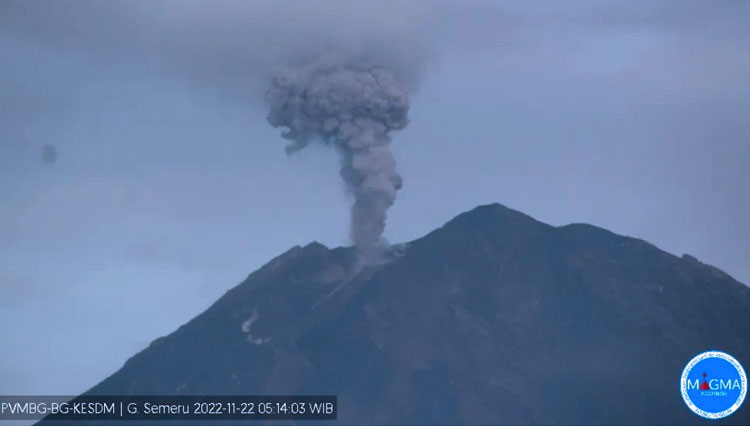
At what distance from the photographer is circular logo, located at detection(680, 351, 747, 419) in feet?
188

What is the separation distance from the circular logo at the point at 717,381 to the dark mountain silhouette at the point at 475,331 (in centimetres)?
3018

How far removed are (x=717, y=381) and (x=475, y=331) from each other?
44349 millimetres

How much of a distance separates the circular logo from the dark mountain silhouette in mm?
30179

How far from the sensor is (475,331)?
101 metres

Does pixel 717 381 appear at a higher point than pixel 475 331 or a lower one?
lower

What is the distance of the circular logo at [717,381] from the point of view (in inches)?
2254

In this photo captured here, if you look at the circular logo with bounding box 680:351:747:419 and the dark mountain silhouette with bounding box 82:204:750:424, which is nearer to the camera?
the circular logo with bounding box 680:351:747:419

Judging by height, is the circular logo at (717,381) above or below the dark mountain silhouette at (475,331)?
below

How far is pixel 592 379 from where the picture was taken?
98.3m

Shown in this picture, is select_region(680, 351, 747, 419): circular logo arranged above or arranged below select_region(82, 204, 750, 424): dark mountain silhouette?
Result: below

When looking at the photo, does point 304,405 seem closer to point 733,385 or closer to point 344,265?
point 344,265

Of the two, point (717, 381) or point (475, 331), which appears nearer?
point (717, 381)

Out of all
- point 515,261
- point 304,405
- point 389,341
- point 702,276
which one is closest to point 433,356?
point 389,341

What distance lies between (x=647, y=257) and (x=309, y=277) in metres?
25.6
